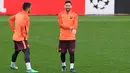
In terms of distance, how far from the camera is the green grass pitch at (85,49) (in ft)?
41.3

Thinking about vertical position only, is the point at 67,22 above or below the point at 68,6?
below

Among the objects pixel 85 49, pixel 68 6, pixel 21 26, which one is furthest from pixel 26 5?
pixel 85 49

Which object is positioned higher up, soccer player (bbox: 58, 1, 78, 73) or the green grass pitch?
soccer player (bbox: 58, 1, 78, 73)

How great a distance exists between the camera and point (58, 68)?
1243 centimetres

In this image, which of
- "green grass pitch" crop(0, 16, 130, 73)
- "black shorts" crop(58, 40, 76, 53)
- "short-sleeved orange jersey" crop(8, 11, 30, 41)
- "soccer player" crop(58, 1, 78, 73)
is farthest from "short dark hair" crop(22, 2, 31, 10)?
"green grass pitch" crop(0, 16, 130, 73)

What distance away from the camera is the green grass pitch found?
12578 mm

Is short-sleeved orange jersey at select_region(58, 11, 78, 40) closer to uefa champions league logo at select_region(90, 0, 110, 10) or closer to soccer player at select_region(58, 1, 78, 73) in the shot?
soccer player at select_region(58, 1, 78, 73)

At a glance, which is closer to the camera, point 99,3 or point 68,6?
point 68,6

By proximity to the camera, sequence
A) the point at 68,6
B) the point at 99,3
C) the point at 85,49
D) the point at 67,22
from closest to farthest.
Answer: the point at 68,6 → the point at 67,22 → the point at 85,49 → the point at 99,3

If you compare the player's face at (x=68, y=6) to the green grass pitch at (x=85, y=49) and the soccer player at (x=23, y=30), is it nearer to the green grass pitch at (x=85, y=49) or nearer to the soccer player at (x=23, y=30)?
the soccer player at (x=23, y=30)

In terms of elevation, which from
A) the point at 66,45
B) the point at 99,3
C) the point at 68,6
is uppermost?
the point at 68,6

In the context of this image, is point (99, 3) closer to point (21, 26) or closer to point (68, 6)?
point (68, 6)

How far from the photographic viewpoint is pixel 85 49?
1623cm

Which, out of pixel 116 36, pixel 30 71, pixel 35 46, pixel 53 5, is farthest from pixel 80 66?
pixel 53 5
